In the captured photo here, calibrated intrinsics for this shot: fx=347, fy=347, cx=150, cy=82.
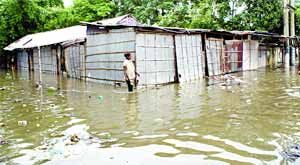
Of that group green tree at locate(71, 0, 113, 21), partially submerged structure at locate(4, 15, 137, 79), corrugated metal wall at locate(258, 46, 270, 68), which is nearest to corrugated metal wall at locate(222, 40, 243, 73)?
corrugated metal wall at locate(258, 46, 270, 68)

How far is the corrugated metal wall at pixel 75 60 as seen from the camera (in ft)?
61.3

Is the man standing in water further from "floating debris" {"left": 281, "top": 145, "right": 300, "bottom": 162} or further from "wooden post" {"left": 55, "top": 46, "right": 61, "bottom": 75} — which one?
"wooden post" {"left": 55, "top": 46, "right": 61, "bottom": 75}

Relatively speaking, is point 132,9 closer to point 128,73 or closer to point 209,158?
point 128,73

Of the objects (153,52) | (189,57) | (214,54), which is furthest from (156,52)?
(214,54)

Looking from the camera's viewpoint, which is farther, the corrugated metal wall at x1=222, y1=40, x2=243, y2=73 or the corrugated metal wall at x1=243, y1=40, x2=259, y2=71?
the corrugated metal wall at x1=243, y1=40, x2=259, y2=71

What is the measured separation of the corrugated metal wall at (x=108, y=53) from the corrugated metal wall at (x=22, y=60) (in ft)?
51.0

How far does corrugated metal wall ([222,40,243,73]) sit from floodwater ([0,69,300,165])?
28.5 feet

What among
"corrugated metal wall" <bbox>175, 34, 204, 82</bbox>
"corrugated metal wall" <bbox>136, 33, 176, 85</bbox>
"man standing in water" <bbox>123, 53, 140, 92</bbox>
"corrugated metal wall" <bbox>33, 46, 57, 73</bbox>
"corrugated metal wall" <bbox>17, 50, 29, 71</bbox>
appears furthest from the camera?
"corrugated metal wall" <bbox>17, 50, 29, 71</bbox>

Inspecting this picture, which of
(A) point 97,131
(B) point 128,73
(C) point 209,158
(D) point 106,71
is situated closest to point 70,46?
(D) point 106,71

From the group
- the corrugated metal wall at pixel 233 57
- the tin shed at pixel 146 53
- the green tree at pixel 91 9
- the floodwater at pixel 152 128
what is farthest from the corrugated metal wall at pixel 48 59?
the floodwater at pixel 152 128

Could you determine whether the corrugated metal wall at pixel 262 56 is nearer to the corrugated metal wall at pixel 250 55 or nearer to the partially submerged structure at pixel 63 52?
the corrugated metal wall at pixel 250 55

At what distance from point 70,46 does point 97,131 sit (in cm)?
1448

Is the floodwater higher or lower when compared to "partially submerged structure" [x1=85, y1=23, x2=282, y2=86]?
lower

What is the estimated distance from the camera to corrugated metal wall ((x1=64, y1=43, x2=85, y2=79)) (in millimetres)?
18688
